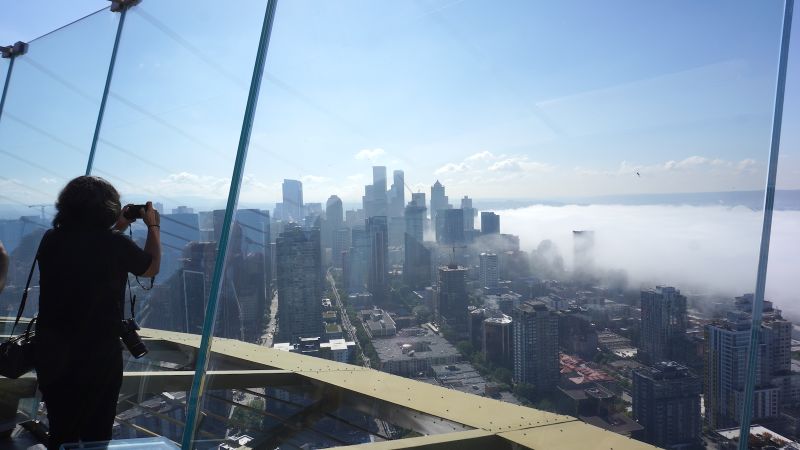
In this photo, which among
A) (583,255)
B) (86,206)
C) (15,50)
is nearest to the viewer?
(86,206)

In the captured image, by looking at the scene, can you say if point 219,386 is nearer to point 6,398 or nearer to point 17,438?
point 17,438

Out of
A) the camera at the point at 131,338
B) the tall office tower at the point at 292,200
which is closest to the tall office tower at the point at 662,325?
the tall office tower at the point at 292,200

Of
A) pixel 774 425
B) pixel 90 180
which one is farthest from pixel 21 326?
pixel 774 425

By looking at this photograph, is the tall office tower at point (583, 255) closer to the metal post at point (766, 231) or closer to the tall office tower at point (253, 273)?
the metal post at point (766, 231)

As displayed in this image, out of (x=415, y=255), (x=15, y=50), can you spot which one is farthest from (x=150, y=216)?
(x=15, y=50)

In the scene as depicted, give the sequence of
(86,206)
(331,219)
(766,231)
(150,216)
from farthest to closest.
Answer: (331,219) < (150,216) < (86,206) < (766,231)

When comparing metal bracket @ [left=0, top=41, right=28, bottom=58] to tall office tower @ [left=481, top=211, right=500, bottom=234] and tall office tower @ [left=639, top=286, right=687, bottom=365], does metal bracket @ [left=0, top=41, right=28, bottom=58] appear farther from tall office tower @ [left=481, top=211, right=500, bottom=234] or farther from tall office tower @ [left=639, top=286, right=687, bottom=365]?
tall office tower @ [left=639, top=286, right=687, bottom=365]

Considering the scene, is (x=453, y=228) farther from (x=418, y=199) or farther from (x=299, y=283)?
(x=299, y=283)
